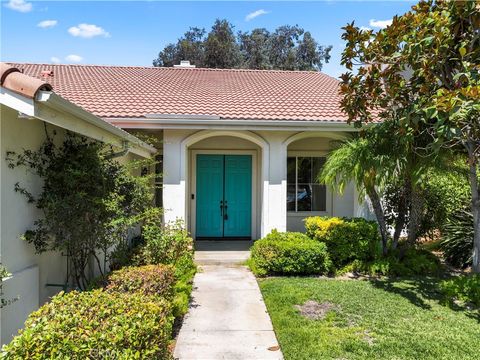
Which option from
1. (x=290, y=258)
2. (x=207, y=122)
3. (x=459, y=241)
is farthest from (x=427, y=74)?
(x=207, y=122)

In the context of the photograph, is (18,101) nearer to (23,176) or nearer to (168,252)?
(23,176)

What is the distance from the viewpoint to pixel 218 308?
255 inches

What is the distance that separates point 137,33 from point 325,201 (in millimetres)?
8041

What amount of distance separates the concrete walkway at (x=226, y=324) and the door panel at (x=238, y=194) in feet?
14.6

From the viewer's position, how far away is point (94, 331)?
334 cm

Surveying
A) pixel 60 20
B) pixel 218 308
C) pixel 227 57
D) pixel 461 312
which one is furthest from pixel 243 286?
pixel 227 57

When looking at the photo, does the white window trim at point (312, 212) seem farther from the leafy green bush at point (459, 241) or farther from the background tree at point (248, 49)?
the background tree at point (248, 49)

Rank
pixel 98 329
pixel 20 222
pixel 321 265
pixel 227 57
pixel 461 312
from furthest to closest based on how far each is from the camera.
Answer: pixel 227 57
pixel 321 265
pixel 461 312
pixel 20 222
pixel 98 329

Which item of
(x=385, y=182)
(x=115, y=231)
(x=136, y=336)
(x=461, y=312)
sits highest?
(x=385, y=182)

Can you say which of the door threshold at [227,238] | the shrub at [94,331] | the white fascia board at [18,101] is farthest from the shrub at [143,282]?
the door threshold at [227,238]

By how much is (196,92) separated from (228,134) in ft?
9.21

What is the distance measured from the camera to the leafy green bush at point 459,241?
9338mm

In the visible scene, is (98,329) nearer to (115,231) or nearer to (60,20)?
(115,231)

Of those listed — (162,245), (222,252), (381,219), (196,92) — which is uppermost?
(196,92)
